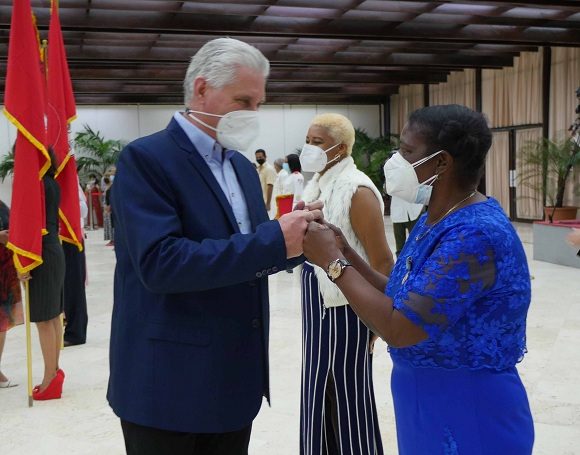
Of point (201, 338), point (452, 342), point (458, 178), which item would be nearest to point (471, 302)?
point (452, 342)

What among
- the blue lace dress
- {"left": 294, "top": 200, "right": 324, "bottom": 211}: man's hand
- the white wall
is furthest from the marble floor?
the white wall

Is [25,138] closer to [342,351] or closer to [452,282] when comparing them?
[342,351]

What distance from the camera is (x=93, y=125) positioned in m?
21.0

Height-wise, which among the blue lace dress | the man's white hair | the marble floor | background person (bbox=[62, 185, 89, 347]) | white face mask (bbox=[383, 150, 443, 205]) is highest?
the man's white hair

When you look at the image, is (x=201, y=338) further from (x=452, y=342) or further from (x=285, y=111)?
(x=285, y=111)

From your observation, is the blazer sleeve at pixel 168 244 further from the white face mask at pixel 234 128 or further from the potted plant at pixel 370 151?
the potted plant at pixel 370 151

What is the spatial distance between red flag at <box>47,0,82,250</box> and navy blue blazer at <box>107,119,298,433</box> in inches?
119

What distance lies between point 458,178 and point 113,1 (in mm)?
8868

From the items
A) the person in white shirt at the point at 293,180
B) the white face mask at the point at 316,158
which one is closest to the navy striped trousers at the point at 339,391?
the white face mask at the point at 316,158

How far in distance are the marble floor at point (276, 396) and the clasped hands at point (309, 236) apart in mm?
1920

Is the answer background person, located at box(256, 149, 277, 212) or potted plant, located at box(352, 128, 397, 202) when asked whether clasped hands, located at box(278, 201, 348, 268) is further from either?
potted plant, located at box(352, 128, 397, 202)

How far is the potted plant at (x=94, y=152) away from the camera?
1931 centimetres

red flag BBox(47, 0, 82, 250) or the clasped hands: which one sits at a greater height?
red flag BBox(47, 0, 82, 250)

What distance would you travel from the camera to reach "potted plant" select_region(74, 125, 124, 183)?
19.3m
